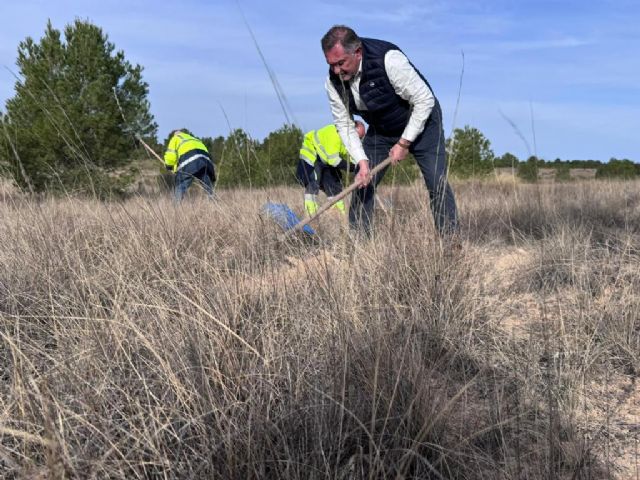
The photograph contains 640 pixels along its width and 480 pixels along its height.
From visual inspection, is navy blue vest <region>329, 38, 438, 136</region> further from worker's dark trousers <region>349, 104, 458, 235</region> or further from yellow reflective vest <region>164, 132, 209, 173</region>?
yellow reflective vest <region>164, 132, 209, 173</region>

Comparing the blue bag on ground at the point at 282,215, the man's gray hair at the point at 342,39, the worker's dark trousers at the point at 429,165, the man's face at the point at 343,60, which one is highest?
the man's gray hair at the point at 342,39

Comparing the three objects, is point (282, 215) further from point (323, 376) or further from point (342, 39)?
point (323, 376)

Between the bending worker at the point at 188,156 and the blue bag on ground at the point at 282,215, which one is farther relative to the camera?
the bending worker at the point at 188,156

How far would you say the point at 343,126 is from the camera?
402 centimetres

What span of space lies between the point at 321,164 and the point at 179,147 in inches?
88.2

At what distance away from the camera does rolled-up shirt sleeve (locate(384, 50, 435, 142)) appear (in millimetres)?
3527

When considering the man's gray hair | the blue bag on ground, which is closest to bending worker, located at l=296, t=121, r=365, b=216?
the blue bag on ground

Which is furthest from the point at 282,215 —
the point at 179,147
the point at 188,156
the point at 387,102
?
the point at 179,147

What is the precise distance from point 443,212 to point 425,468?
7.35 ft

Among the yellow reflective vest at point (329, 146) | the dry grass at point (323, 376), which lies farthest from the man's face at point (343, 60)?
the yellow reflective vest at point (329, 146)

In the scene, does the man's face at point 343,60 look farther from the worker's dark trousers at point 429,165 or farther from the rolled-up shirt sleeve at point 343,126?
the worker's dark trousers at point 429,165

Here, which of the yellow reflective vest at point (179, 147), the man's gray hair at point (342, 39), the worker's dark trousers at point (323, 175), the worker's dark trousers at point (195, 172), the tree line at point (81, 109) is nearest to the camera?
the man's gray hair at point (342, 39)

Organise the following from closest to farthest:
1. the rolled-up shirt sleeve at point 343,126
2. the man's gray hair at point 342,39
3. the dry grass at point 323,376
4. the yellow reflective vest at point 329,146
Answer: the dry grass at point 323,376, the man's gray hair at point 342,39, the rolled-up shirt sleeve at point 343,126, the yellow reflective vest at point 329,146

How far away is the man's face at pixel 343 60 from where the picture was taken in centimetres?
340
